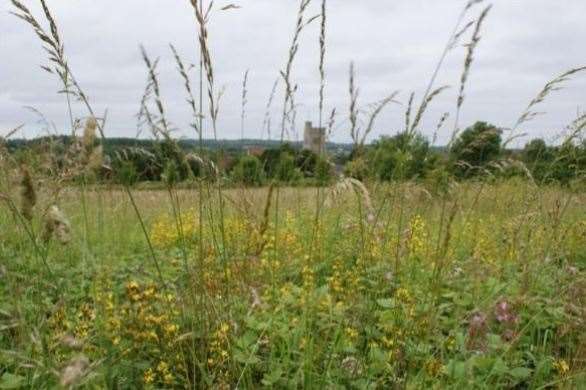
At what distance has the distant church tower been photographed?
2.52 m

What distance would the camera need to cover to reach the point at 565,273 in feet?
10.2

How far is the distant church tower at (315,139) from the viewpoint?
8.28 ft

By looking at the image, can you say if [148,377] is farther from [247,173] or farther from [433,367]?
[247,173]

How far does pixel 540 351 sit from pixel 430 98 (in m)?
1.41

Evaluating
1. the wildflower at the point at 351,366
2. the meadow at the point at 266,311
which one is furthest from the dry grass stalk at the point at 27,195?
the wildflower at the point at 351,366

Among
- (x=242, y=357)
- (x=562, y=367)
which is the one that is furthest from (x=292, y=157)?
→ (x=562, y=367)

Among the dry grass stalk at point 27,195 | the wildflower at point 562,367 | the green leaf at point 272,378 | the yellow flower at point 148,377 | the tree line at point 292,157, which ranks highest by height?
the tree line at point 292,157

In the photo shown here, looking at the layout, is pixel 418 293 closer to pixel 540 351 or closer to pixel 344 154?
pixel 540 351

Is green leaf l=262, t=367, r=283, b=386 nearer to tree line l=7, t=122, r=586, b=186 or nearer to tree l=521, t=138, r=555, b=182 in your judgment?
tree line l=7, t=122, r=586, b=186

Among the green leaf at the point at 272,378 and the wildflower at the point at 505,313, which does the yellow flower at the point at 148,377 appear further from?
the wildflower at the point at 505,313

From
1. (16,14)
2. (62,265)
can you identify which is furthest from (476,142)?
(62,265)

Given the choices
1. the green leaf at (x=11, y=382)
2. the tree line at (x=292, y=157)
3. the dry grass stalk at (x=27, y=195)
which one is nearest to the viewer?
the dry grass stalk at (x=27, y=195)

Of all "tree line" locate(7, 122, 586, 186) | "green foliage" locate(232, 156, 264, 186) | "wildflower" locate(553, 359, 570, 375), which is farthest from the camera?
"green foliage" locate(232, 156, 264, 186)

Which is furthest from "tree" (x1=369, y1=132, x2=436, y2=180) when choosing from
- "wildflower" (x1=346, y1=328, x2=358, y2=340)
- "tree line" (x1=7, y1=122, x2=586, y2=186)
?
"wildflower" (x1=346, y1=328, x2=358, y2=340)
